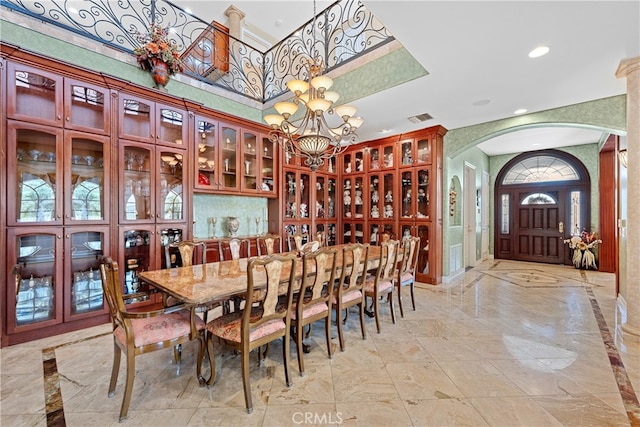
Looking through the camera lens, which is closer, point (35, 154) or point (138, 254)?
point (35, 154)

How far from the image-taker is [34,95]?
2.78 metres

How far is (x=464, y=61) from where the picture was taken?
277 cm

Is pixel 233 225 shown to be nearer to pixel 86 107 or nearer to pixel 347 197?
pixel 86 107

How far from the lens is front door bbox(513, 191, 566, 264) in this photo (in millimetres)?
6816

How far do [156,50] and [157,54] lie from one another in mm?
45

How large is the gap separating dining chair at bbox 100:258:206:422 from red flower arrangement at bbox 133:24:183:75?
2994mm

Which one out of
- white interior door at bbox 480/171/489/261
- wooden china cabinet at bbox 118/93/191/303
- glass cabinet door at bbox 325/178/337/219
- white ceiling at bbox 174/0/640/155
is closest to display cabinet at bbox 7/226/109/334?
wooden china cabinet at bbox 118/93/191/303

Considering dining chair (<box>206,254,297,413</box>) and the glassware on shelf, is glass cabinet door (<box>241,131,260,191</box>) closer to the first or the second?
the glassware on shelf

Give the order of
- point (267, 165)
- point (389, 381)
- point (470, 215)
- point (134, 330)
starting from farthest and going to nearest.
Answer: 1. point (470, 215)
2. point (267, 165)
3. point (389, 381)
4. point (134, 330)

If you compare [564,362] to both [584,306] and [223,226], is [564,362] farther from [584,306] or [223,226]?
[223,226]

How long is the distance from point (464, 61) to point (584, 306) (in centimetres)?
367

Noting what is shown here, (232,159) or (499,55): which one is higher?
(499,55)

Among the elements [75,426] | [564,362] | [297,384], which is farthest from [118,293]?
[564,362]

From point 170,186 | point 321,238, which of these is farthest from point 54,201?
point 321,238
